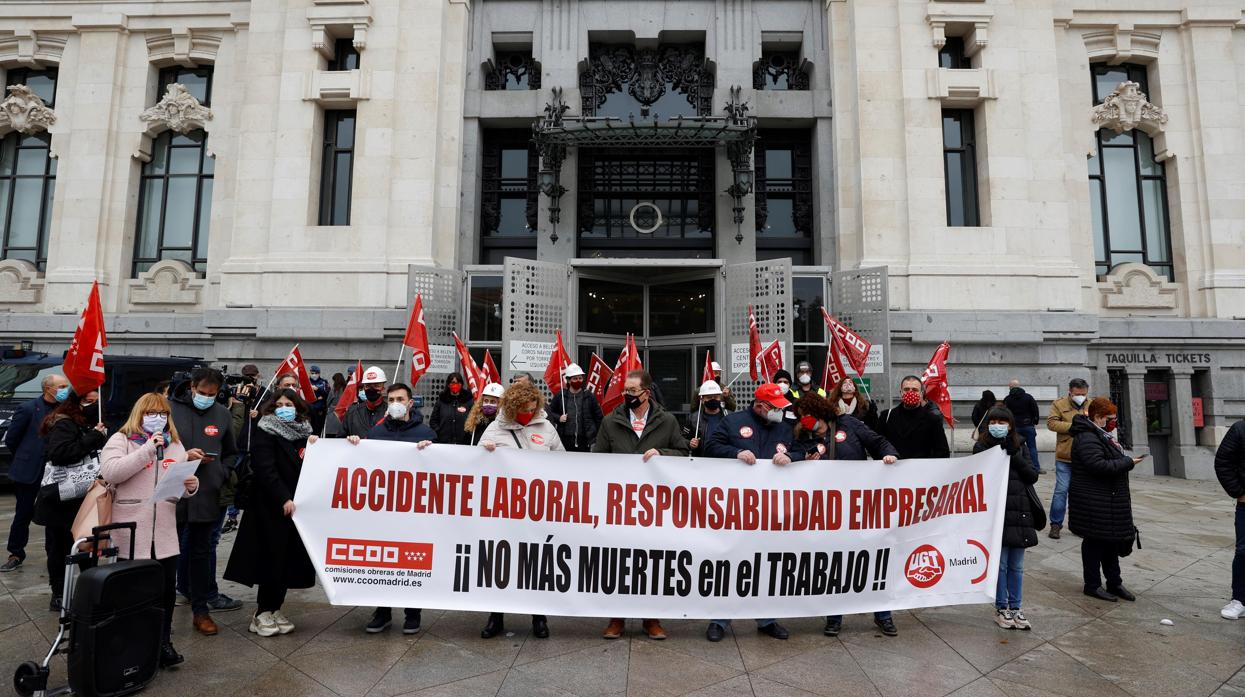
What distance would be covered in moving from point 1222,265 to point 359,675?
21453 mm

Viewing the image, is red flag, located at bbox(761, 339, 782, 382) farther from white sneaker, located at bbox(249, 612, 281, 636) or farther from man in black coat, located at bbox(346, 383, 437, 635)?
white sneaker, located at bbox(249, 612, 281, 636)

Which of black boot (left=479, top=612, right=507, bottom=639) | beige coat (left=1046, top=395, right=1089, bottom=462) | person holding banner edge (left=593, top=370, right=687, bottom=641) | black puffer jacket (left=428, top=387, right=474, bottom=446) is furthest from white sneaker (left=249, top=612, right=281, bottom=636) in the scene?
beige coat (left=1046, top=395, right=1089, bottom=462)

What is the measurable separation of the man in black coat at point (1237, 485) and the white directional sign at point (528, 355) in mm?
11771

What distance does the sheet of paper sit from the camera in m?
4.98

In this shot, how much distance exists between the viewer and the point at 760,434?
602 cm

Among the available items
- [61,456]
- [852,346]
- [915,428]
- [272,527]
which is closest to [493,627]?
[272,527]

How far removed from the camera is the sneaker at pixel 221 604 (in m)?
6.12

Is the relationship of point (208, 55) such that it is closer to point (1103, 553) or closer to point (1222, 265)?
point (1103, 553)

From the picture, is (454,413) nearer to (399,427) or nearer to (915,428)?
(399,427)

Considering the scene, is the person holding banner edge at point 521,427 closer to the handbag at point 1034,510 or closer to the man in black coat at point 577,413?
the man in black coat at point 577,413

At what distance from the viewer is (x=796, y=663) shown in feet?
16.9

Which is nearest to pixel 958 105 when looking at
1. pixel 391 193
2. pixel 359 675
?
pixel 391 193

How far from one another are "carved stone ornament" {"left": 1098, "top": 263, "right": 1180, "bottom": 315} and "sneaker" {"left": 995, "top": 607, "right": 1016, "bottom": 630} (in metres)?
14.7

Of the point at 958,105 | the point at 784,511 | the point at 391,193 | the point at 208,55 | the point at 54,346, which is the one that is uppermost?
the point at 208,55
